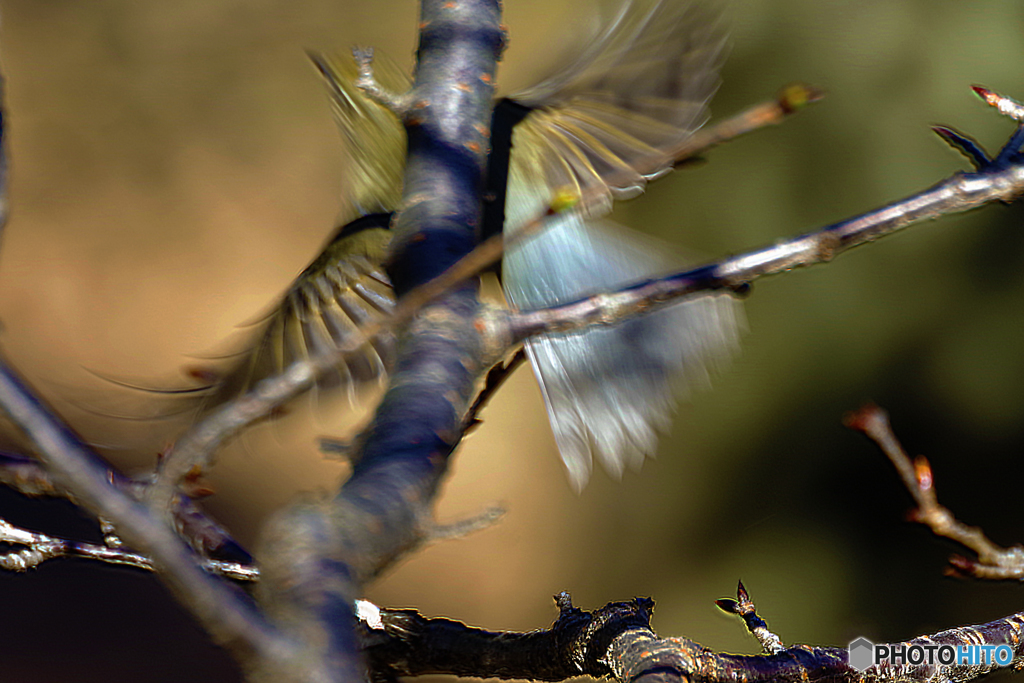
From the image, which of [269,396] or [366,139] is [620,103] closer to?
[366,139]

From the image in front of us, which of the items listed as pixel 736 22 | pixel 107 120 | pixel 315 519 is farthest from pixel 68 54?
pixel 315 519

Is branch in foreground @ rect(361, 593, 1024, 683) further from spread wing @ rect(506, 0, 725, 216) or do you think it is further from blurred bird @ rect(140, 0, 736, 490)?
spread wing @ rect(506, 0, 725, 216)

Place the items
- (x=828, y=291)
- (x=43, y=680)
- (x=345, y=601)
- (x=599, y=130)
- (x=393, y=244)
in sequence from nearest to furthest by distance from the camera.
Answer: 1. (x=345, y=601)
2. (x=393, y=244)
3. (x=599, y=130)
4. (x=43, y=680)
5. (x=828, y=291)

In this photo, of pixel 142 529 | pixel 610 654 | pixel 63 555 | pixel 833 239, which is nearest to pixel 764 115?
pixel 833 239

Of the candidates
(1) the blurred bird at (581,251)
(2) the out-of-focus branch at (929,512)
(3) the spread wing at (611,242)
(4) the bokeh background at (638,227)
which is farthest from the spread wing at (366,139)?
(4) the bokeh background at (638,227)

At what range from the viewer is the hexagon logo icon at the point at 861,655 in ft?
1.35

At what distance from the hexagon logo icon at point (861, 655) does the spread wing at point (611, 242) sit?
18cm

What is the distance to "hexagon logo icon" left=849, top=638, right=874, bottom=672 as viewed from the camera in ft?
1.35

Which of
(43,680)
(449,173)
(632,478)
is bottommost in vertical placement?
(43,680)

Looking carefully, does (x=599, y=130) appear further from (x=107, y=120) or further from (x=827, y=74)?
(x=107, y=120)

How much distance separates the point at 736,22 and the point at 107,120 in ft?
4.76

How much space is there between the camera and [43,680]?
1.24 m

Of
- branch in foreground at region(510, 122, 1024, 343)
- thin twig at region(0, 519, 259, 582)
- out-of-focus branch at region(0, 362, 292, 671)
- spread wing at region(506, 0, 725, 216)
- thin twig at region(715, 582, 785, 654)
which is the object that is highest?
spread wing at region(506, 0, 725, 216)

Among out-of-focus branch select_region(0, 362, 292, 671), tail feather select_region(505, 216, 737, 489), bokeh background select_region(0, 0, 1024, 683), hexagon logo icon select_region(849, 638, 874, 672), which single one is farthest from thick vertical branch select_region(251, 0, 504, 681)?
bokeh background select_region(0, 0, 1024, 683)
